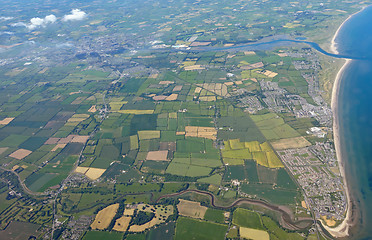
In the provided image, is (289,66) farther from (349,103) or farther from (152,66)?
(152,66)

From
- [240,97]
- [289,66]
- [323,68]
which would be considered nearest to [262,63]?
[289,66]

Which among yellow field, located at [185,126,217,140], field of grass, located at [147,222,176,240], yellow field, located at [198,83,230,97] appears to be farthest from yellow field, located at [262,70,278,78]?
field of grass, located at [147,222,176,240]

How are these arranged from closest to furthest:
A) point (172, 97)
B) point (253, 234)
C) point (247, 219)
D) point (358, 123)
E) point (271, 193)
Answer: point (253, 234) < point (247, 219) < point (271, 193) < point (358, 123) < point (172, 97)

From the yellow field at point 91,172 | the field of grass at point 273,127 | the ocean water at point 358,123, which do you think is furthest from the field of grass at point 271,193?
the yellow field at point 91,172

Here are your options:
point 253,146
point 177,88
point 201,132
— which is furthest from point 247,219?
point 177,88

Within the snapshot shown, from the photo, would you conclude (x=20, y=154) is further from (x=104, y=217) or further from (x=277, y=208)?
(x=277, y=208)

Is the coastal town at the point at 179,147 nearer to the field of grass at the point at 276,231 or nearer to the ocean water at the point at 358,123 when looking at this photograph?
the field of grass at the point at 276,231

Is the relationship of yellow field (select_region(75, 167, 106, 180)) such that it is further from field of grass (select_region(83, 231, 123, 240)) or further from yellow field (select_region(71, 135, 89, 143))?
field of grass (select_region(83, 231, 123, 240))
